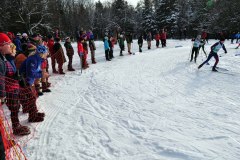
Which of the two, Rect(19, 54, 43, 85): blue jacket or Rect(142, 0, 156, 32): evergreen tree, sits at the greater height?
Rect(142, 0, 156, 32): evergreen tree

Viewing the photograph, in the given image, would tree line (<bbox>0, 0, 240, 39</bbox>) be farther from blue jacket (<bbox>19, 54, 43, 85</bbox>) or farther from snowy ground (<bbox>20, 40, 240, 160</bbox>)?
blue jacket (<bbox>19, 54, 43, 85</bbox>)

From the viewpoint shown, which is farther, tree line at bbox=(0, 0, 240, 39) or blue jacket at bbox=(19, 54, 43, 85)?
tree line at bbox=(0, 0, 240, 39)

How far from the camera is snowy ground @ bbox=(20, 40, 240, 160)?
4121 mm

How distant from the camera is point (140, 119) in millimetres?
5547

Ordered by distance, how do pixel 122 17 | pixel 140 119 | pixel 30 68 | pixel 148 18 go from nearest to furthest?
pixel 30 68 → pixel 140 119 → pixel 148 18 → pixel 122 17

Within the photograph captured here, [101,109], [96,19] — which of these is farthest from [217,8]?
[101,109]

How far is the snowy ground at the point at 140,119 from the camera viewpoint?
4121 mm

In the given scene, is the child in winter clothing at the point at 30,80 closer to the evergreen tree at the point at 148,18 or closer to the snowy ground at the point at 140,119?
the snowy ground at the point at 140,119

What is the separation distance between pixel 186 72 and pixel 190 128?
6.42 meters

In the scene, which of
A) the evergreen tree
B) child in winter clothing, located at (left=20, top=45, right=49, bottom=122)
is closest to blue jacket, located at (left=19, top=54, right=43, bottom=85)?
child in winter clothing, located at (left=20, top=45, right=49, bottom=122)

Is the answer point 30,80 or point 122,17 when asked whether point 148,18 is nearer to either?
point 122,17

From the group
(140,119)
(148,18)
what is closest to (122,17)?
(148,18)

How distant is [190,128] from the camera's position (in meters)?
4.96

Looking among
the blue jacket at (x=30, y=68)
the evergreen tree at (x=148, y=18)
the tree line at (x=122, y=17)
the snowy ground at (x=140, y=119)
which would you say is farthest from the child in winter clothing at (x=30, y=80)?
the evergreen tree at (x=148, y=18)
